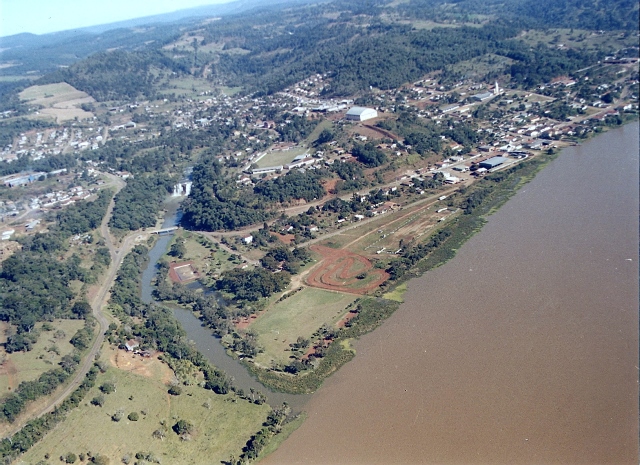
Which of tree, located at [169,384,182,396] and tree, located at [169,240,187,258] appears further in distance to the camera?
tree, located at [169,240,187,258]

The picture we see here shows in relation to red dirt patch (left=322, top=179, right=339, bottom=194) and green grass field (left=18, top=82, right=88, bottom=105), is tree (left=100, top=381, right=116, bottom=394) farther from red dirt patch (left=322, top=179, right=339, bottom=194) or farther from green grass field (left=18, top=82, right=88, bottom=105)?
green grass field (left=18, top=82, right=88, bottom=105)

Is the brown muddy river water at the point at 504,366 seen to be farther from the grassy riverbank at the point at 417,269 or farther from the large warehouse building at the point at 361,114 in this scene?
the large warehouse building at the point at 361,114

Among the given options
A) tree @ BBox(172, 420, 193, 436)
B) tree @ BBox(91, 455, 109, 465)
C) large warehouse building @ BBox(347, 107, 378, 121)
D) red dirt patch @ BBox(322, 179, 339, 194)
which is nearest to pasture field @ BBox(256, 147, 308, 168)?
large warehouse building @ BBox(347, 107, 378, 121)

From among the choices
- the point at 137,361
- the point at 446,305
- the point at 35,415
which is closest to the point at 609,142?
the point at 446,305

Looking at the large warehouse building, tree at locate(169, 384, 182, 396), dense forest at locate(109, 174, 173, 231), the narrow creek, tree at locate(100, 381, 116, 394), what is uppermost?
the large warehouse building

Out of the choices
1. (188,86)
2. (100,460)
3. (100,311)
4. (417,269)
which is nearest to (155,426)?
(100,460)

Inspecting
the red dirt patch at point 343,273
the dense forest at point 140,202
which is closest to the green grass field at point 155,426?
the red dirt patch at point 343,273

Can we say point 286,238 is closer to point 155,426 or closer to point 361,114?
point 155,426
